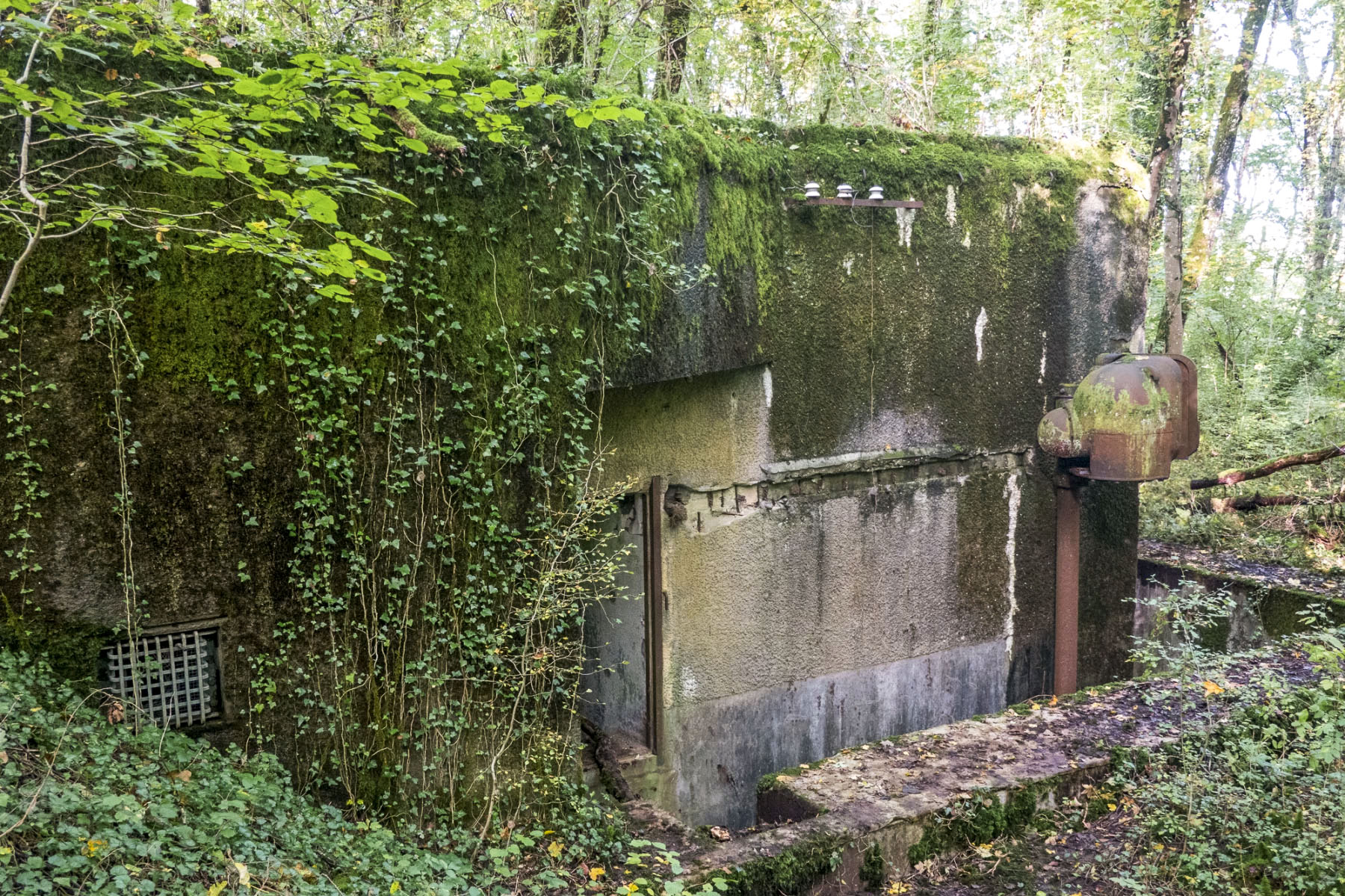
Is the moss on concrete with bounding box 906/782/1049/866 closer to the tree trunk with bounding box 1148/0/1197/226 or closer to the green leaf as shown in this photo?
the green leaf

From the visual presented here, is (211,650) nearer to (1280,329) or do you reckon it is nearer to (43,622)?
(43,622)

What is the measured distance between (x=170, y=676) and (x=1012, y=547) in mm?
6072

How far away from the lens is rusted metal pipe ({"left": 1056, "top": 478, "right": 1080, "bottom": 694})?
24.3 ft

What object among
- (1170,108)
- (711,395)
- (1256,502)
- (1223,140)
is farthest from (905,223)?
(1223,140)

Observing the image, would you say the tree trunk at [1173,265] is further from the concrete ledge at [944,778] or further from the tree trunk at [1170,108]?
the concrete ledge at [944,778]

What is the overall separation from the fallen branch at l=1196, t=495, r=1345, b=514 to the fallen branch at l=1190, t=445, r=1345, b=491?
0.21 m

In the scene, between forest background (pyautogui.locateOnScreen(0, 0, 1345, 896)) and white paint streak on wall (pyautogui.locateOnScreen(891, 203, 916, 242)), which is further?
white paint streak on wall (pyautogui.locateOnScreen(891, 203, 916, 242))

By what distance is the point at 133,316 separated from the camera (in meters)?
3.99

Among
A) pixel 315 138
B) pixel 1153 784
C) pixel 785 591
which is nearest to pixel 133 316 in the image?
pixel 315 138

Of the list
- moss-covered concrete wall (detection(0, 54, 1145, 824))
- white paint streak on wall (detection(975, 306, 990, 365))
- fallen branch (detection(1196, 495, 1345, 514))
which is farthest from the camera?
fallen branch (detection(1196, 495, 1345, 514))

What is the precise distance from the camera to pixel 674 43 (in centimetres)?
826

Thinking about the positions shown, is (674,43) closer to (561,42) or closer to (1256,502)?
(561,42)

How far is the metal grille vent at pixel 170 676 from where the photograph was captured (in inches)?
160

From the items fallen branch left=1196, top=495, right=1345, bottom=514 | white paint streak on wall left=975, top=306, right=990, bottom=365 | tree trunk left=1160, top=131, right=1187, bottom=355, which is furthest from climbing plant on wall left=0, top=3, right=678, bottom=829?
fallen branch left=1196, top=495, right=1345, bottom=514
